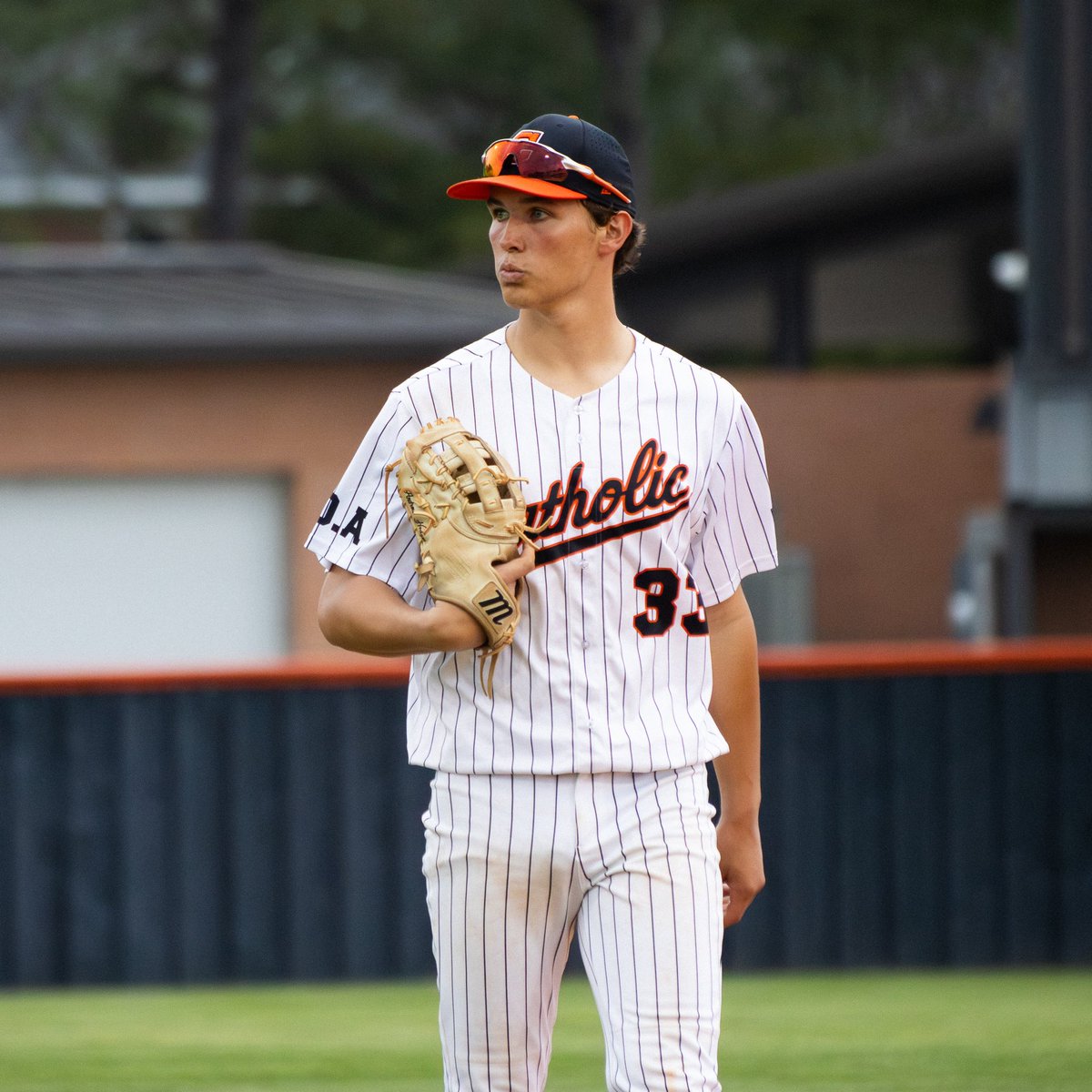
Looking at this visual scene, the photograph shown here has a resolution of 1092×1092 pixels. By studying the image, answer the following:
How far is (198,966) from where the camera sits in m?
7.52

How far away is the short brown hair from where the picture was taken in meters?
3.05

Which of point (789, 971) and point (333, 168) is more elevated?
point (333, 168)

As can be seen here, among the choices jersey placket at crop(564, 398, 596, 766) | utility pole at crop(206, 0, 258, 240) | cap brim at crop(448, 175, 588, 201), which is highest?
utility pole at crop(206, 0, 258, 240)

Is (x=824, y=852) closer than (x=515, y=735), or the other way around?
(x=515, y=735)

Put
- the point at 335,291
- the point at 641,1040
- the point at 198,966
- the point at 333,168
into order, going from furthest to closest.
A: the point at 333,168
the point at 335,291
the point at 198,966
the point at 641,1040

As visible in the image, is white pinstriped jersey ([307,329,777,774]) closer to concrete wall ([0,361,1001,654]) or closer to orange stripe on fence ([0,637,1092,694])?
orange stripe on fence ([0,637,1092,694])

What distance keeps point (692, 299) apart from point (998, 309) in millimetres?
3154

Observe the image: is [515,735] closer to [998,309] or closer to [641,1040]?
[641,1040]

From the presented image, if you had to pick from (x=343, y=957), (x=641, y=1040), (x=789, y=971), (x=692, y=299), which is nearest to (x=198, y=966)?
(x=343, y=957)

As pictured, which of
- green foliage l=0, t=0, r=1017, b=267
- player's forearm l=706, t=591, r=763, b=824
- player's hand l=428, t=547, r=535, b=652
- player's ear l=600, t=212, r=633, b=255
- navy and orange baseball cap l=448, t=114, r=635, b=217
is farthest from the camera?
green foliage l=0, t=0, r=1017, b=267

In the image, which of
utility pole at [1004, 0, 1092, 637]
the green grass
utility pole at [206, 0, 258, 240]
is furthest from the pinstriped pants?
utility pole at [206, 0, 258, 240]

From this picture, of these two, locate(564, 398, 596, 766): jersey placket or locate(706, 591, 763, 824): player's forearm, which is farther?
locate(706, 591, 763, 824): player's forearm

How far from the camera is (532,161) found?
9.75 feet

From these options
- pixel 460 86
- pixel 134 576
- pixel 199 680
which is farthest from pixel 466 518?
pixel 460 86
